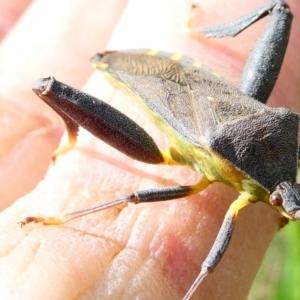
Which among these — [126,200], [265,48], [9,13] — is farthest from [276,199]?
[9,13]

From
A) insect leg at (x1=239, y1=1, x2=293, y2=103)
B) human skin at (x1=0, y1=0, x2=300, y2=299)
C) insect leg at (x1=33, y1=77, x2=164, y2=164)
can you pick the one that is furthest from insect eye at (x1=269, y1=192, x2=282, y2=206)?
insect leg at (x1=239, y1=1, x2=293, y2=103)

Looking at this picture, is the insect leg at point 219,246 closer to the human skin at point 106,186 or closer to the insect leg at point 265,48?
the human skin at point 106,186

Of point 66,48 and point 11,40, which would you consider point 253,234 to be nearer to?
point 66,48

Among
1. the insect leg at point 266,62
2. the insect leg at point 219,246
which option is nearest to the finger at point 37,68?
the insect leg at point 266,62

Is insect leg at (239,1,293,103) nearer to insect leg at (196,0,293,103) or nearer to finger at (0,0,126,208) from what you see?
insect leg at (196,0,293,103)

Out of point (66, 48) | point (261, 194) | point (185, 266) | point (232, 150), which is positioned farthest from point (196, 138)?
point (66, 48)

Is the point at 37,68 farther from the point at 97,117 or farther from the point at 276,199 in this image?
the point at 276,199
